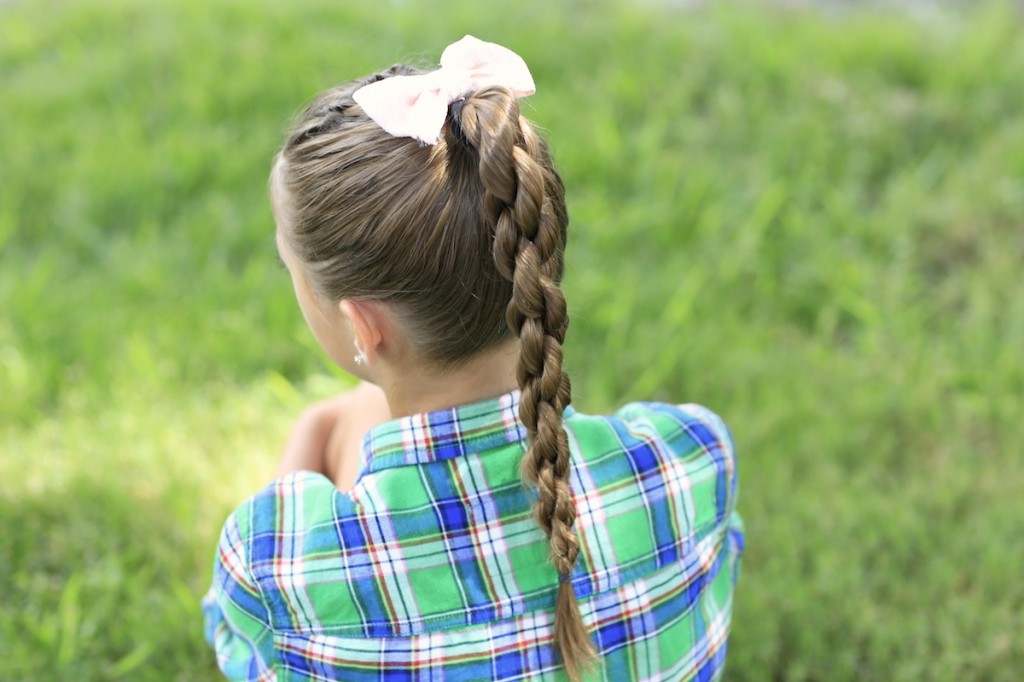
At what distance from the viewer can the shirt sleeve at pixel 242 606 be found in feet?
4.54

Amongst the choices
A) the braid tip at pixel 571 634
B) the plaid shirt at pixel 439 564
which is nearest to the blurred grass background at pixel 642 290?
the plaid shirt at pixel 439 564

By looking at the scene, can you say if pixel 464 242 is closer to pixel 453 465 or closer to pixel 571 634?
pixel 453 465

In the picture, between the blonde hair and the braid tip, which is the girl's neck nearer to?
the blonde hair

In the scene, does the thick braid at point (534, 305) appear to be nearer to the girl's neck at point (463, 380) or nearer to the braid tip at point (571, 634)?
the braid tip at point (571, 634)

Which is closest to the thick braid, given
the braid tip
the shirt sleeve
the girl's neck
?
the braid tip

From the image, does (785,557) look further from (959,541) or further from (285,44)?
(285,44)

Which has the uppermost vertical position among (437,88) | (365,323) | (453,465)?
(437,88)

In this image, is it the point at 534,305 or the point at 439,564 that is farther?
the point at 439,564

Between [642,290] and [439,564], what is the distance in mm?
1768

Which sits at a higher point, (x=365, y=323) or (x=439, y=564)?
(x=365, y=323)

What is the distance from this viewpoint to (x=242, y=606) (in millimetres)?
1406

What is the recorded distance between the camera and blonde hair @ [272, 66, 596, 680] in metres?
1.25

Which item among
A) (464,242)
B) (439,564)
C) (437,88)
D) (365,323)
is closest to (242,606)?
(439,564)

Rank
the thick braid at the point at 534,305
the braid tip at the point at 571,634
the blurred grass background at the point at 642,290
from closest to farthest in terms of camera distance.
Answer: the thick braid at the point at 534,305 < the braid tip at the point at 571,634 < the blurred grass background at the point at 642,290
